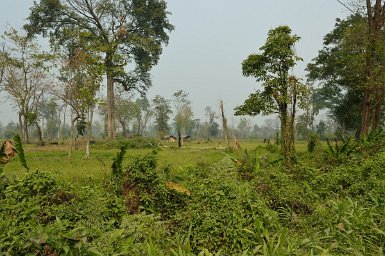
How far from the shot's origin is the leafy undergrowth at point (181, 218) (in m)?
3.88

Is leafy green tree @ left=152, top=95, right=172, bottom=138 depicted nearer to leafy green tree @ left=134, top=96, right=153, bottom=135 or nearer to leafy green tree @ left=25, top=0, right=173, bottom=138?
leafy green tree @ left=134, top=96, right=153, bottom=135

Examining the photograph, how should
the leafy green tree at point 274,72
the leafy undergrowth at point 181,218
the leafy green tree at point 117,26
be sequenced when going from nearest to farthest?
the leafy undergrowth at point 181,218 → the leafy green tree at point 274,72 → the leafy green tree at point 117,26

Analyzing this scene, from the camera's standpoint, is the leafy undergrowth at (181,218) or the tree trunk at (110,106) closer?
the leafy undergrowth at (181,218)

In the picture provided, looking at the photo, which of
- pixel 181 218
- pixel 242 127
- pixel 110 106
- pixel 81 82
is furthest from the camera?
pixel 242 127

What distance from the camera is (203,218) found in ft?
15.4

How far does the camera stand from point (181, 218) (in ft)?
16.2

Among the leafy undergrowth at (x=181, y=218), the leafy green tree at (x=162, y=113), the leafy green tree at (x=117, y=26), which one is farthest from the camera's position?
the leafy green tree at (x=162, y=113)

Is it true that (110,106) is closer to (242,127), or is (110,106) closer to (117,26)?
(117,26)

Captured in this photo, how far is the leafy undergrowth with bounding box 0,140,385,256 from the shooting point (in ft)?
12.7

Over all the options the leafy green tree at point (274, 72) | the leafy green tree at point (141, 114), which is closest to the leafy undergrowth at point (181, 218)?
the leafy green tree at point (274, 72)

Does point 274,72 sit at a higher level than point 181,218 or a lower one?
higher

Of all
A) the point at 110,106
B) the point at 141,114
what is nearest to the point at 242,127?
the point at 141,114

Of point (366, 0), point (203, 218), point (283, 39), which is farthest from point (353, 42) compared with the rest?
point (203, 218)

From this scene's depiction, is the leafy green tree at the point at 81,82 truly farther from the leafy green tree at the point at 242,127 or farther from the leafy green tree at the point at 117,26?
the leafy green tree at the point at 242,127
